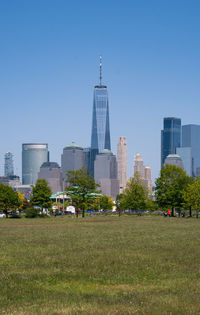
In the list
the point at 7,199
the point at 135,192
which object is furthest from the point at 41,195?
the point at 135,192

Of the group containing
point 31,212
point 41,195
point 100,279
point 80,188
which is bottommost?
point 31,212

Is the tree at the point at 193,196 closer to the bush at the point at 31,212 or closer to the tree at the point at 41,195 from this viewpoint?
the bush at the point at 31,212

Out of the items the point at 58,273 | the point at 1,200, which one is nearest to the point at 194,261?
the point at 58,273

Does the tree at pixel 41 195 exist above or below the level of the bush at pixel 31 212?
above

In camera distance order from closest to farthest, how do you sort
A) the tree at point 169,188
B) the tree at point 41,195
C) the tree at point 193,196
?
the tree at point 193,196 → the tree at point 169,188 → the tree at point 41,195

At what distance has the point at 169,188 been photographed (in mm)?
98625

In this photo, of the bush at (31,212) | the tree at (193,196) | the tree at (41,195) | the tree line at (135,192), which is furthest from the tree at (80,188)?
the tree at (41,195)

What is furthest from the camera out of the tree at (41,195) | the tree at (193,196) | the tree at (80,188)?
the tree at (41,195)

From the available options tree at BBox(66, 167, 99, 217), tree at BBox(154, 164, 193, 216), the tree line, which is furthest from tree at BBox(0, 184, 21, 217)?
tree at BBox(154, 164, 193, 216)

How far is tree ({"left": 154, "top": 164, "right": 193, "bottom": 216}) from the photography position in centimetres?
9806

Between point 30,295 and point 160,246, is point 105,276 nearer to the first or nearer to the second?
point 30,295

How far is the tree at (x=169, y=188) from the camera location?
98.1 metres

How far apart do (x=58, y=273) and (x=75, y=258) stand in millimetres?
4502

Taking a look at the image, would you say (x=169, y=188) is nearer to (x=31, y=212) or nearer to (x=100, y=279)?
(x=31, y=212)
